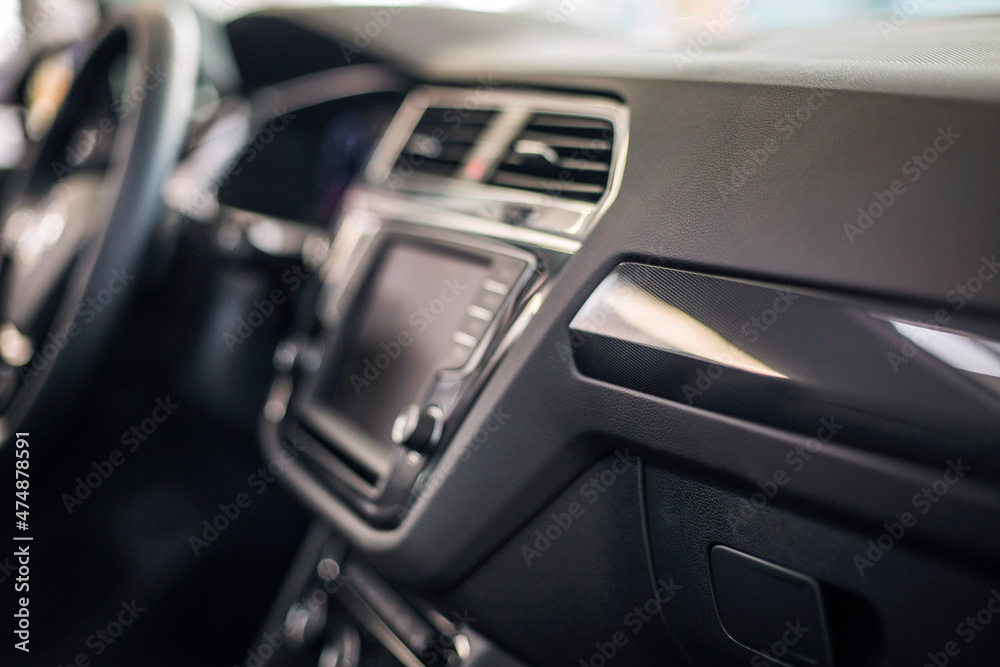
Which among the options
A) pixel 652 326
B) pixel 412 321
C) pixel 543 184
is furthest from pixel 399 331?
pixel 652 326

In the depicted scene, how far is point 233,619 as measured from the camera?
1.33m

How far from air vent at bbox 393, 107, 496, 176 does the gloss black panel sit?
15.3 inches

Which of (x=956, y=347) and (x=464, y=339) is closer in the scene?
(x=956, y=347)

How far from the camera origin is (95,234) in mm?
1056

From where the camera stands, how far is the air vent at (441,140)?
3.34 feet

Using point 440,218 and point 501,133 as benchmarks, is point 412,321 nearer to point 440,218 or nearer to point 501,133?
point 440,218

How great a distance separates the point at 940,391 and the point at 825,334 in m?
0.09

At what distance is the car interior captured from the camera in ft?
1.84

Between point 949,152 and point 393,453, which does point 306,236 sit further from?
point 949,152

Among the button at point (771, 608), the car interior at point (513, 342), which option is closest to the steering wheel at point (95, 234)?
the car interior at point (513, 342)

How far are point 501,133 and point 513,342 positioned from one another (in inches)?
12.3

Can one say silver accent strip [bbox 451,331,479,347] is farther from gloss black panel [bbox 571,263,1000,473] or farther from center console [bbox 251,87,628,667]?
gloss black panel [bbox 571,263,1000,473]

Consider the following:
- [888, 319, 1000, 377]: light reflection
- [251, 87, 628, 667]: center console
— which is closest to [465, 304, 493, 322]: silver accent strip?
[251, 87, 628, 667]: center console

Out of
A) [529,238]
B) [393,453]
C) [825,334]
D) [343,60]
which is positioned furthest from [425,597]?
[343,60]
